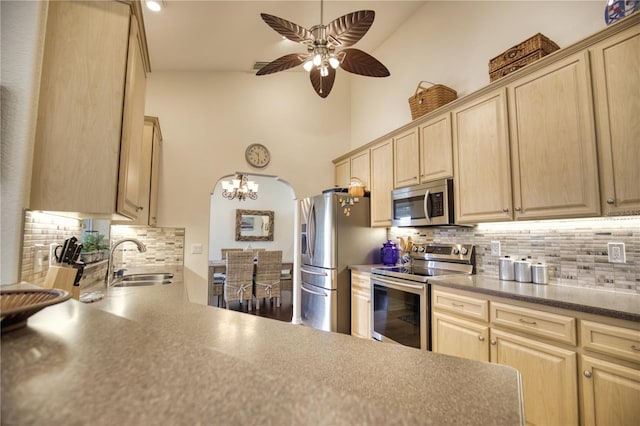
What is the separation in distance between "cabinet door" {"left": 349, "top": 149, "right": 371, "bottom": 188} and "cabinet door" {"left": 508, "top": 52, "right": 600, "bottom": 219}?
176 centimetres

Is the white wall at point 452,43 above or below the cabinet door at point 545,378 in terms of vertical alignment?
above

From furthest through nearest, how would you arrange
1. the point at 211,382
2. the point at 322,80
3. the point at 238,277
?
1. the point at 238,277
2. the point at 322,80
3. the point at 211,382

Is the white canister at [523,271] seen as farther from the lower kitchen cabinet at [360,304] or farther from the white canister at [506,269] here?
the lower kitchen cabinet at [360,304]

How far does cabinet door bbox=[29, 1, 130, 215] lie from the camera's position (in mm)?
1185

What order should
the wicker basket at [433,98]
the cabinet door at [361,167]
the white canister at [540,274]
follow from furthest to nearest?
the cabinet door at [361,167] < the wicker basket at [433,98] < the white canister at [540,274]

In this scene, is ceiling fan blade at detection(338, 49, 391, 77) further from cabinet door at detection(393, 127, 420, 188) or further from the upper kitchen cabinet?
the upper kitchen cabinet

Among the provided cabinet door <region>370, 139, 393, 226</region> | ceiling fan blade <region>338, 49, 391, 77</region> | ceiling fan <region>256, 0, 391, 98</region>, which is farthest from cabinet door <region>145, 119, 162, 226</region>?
cabinet door <region>370, 139, 393, 226</region>

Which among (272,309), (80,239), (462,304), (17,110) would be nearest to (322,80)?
(17,110)

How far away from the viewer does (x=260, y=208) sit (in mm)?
7086

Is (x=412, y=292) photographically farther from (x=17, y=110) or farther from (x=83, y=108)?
(x=17, y=110)

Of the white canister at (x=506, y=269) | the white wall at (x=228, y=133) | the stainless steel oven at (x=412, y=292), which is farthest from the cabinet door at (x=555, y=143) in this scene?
the white wall at (x=228, y=133)

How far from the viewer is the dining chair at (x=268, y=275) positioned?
15.5 feet

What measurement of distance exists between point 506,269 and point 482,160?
0.85 m

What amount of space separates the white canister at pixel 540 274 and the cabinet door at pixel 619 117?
0.56 m
